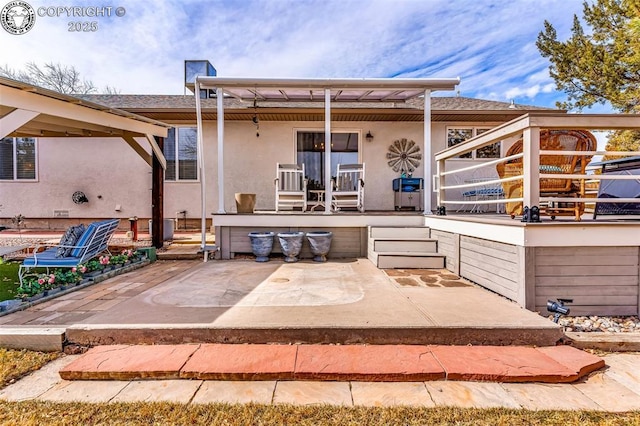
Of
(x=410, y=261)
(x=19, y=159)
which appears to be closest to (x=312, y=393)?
(x=410, y=261)

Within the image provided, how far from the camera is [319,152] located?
9297 millimetres

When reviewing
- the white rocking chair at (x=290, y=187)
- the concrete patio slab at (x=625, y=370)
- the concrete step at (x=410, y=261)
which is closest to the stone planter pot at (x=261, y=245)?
the white rocking chair at (x=290, y=187)

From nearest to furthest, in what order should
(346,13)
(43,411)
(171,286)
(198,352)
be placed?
(43,411) → (198,352) → (171,286) → (346,13)

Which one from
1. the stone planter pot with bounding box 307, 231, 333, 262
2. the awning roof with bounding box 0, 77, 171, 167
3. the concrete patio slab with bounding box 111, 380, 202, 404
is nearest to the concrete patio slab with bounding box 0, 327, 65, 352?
the concrete patio slab with bounding box 111, 380, 202, 404

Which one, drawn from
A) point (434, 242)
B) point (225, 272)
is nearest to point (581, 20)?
point (434, 242)

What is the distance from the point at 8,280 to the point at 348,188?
5806mm

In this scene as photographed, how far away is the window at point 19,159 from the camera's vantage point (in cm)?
859

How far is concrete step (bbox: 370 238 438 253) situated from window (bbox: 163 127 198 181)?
19.0 ft

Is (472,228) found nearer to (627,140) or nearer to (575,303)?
(575,303)

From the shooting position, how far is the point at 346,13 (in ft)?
25.4

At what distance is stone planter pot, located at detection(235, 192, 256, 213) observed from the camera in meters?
5.77

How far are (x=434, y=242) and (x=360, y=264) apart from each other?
1225mm

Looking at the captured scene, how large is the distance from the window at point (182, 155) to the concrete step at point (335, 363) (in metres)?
6.74

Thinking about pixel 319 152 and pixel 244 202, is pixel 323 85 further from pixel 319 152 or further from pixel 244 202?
pixel 319 152
